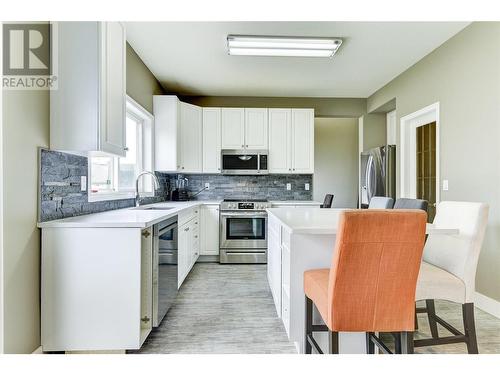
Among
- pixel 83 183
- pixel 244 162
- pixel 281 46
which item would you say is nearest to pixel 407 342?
pixel 83 183

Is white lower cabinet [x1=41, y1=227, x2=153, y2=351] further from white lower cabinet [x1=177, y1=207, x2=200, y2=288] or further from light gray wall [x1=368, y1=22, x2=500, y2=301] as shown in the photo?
light gray wall [x1=368, y1=22, x2=500, y2=301]

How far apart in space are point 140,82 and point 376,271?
3.45 m

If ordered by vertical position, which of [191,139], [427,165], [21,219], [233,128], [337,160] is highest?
[233,128]

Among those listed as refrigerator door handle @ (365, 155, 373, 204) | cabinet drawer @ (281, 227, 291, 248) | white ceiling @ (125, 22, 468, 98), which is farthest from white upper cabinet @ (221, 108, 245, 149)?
cabinet drawer @ (281, 227, 291, 248)

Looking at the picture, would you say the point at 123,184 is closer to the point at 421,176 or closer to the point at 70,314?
the point at 70,314

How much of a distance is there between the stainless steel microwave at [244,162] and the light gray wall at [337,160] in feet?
6.52

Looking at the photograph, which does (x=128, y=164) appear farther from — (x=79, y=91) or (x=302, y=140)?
(x=302, y=140)

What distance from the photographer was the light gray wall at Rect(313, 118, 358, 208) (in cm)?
655

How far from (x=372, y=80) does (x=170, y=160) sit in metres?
3.07

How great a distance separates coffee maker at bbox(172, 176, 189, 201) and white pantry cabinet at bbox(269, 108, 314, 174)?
1.43m

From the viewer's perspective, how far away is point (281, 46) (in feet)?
10.5

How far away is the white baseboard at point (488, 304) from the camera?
2.65 m
